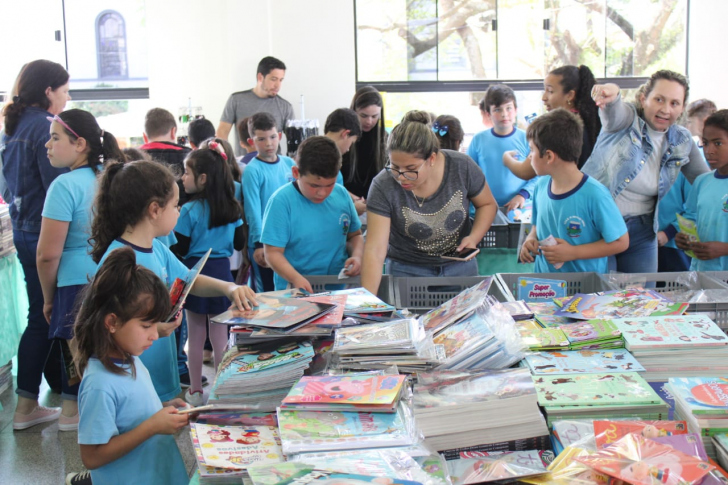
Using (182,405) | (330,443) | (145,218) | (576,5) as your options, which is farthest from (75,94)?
(330,443)

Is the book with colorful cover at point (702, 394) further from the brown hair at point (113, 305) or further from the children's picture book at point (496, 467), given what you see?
the brown hair at point (113, 305)

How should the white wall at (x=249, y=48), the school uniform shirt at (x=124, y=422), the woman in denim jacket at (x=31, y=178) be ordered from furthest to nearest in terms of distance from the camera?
the white wall at (x=249, y=48) < the woman in denim jacket at (x=31, y=178) < the school uniform shirt at (x=124, y=422)

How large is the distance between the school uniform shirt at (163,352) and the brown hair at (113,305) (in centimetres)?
43

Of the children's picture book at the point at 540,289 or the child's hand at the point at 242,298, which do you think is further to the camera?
the children's picture book at the point at 540,289

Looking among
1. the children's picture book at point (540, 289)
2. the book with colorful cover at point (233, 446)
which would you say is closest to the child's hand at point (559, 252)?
the children's picture book at point (540, 289)

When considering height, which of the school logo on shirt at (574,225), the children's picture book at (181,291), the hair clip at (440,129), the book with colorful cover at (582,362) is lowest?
the book with colorful cover at (582,362)

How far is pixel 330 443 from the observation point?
4.36 feet

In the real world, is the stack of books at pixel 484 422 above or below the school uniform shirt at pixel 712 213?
below

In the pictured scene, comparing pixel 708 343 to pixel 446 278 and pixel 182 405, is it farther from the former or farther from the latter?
pixel 182 405

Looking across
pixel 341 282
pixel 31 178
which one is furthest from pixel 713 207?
pixel 31 178

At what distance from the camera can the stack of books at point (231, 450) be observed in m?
1.30

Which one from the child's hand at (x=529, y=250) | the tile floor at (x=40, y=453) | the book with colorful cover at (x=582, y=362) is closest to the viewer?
the book with colorful cover at (x=582, y=362)

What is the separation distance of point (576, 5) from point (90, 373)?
6.09m

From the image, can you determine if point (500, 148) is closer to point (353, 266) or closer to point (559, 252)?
point (559, 252)
